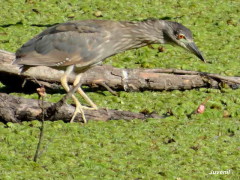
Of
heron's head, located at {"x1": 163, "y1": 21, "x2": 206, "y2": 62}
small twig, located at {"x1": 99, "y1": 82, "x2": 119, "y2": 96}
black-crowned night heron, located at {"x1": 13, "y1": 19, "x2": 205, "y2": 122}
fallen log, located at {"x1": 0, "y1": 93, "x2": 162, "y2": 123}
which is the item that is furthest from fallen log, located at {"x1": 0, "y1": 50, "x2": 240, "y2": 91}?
fallen log, located at {"x1": 0, "y1": 93, "x2": 162, "y2": 123}

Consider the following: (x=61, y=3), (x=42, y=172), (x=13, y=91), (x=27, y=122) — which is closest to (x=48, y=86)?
(x=13, y=91)

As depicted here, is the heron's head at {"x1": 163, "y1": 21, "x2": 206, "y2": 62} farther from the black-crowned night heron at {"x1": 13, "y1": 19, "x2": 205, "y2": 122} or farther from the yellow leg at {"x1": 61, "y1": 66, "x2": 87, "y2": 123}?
the yellow leg at {"x1": 61, "y1": 66, "x2": 87, "y2": 123}

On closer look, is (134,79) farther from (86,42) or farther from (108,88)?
(86,42)

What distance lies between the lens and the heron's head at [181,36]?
7285 mm

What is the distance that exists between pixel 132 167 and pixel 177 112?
158cm

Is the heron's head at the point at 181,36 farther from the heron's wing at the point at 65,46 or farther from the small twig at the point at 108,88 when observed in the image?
the small twig at the point at 108,88

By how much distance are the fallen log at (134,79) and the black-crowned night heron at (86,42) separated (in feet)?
1.10

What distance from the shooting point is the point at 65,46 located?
716 centimetres

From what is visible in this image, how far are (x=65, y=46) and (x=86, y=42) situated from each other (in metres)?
0.22

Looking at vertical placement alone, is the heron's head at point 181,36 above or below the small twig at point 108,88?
above

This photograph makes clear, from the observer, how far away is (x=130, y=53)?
888 cm

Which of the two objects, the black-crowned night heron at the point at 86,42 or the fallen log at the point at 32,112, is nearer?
the fallen log at the point at 32,112

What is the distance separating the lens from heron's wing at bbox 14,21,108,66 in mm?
7070

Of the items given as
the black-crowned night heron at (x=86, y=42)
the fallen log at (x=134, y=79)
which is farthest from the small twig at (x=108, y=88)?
the black-crowned night heron at (x=86, y=42)
